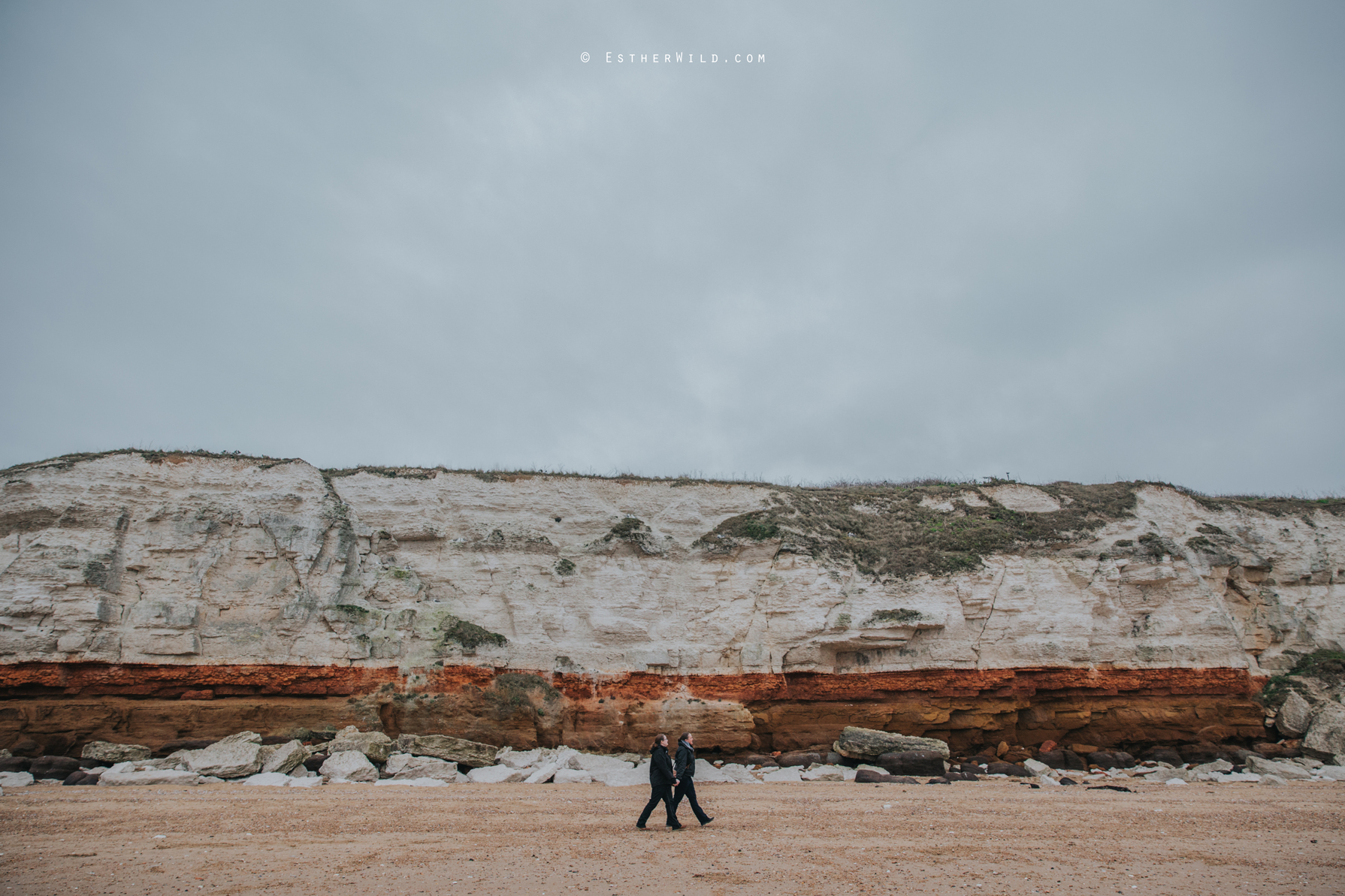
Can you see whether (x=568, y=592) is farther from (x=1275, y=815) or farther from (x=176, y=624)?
(x=1275, y=815)

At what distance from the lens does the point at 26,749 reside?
12.6m

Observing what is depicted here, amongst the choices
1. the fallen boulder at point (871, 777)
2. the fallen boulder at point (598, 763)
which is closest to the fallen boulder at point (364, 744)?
the fallen boulder at point (598, 763)

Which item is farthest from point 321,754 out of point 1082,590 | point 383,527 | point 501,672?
point 1082,590

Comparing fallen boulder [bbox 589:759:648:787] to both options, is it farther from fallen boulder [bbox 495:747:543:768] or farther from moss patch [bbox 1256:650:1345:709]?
moss patch [bbox 1256:650:1345:709]

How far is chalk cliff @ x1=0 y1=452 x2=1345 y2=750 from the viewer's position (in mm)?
14031

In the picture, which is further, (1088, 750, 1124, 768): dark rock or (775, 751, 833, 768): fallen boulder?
(1088, 750, 1124, 768): dark rock

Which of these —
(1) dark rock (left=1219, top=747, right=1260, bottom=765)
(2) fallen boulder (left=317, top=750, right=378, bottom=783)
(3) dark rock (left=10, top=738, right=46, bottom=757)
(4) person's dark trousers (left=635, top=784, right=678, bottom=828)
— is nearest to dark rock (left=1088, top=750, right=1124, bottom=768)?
(1) dark rock (left=1219, top=747, right=1260, bottom=765)

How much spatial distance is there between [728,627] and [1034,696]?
7.77 m

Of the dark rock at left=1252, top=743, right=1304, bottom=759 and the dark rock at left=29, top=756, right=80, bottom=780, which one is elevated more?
the dark rock at left=29, top=756, right=80, bottom=780

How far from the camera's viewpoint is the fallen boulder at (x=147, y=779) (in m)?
11.2

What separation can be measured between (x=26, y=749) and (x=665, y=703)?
13115 millimetres

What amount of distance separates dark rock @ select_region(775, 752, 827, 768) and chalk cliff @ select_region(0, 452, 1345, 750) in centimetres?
72

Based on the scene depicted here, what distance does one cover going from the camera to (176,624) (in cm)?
1414

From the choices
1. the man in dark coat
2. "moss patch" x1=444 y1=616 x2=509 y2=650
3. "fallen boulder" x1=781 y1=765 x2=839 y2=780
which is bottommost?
"fallen boulder" x1=781 y1=765 x2=839 y2=780
